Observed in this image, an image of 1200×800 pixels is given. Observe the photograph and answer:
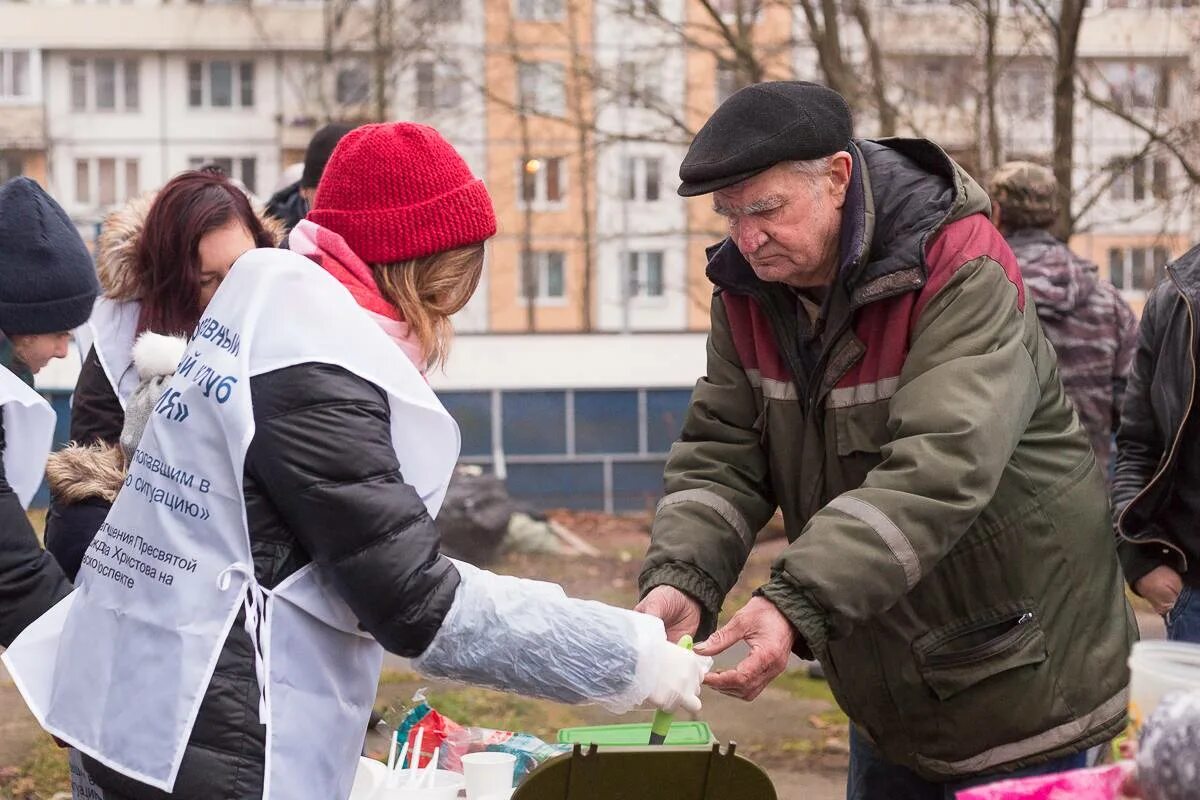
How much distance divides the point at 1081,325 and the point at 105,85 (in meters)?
39.2

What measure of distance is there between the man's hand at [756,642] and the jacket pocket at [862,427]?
35 centimetres

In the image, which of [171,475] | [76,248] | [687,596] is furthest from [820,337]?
[76,248]

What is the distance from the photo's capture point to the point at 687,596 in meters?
2.85

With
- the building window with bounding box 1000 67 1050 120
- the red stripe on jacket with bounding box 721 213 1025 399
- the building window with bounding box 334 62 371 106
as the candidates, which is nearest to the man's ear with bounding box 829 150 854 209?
the red stripe on jacket with bounding box 721 213 1025 399

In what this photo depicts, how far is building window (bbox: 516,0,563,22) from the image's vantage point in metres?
30.6

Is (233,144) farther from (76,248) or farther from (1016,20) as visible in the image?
(76,248)

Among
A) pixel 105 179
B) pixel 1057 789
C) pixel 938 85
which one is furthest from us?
pixel 105 179

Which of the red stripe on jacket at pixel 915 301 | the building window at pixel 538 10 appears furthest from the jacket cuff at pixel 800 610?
the building window at pixel 538 10

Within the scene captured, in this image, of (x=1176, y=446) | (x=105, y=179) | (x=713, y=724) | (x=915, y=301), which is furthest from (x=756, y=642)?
(x=105, y=179)

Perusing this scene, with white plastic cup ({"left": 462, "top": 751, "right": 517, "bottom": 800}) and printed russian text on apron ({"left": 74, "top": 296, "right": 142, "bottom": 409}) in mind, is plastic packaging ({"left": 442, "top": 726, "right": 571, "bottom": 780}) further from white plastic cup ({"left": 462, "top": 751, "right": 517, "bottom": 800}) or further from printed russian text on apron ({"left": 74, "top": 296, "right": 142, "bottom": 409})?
printed russian text on apron ({"left": 74, "top": 296, "right": 142, "bottom": 409})

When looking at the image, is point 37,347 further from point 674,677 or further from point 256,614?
point 674,677

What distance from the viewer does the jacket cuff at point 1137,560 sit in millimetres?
3482

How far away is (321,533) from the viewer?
2.17 meters

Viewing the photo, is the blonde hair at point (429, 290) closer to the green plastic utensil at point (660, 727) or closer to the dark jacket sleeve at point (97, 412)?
the green plastic utensil at point (660, 727)
